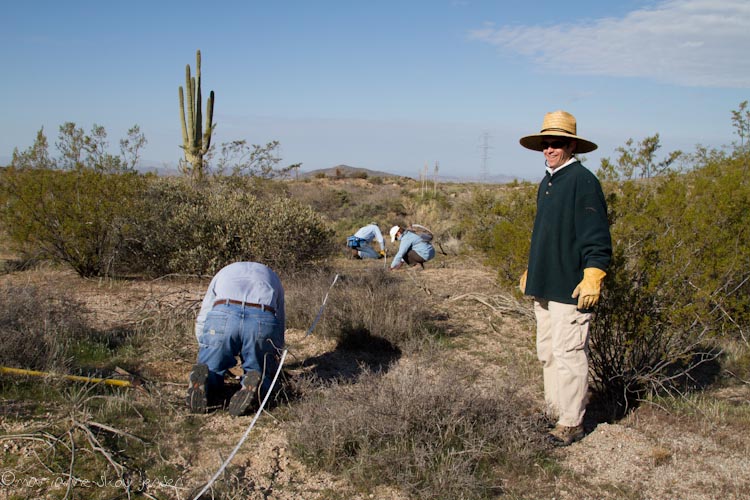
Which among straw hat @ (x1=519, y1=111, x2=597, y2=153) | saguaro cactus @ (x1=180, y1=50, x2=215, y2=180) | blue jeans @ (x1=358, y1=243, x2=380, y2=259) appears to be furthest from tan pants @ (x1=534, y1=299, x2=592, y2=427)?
saguaro cactus @ (x1=180, y1=50, x2=215, y2=180)

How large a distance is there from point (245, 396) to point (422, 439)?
3.99ft

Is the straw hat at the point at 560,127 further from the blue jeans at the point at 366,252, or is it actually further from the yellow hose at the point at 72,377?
the blue jeans at the point at 366,252

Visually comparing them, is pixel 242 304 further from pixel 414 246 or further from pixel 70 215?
pixel 414 246

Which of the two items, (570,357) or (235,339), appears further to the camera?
(235,339)

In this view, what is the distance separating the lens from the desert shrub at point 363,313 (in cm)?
593

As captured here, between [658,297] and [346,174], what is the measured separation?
123 ft

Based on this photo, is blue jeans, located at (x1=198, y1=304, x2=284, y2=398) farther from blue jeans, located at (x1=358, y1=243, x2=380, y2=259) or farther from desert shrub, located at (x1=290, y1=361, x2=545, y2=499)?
blue jeans, located at (x1=358, y1=243, x2=380, y2=259)

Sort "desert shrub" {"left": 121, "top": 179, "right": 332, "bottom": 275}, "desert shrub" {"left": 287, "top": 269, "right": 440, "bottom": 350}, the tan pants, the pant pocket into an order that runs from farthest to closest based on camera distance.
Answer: "desert shrub" {"left": 121, "top": 179, "right": 332, "bottom": 275}
"desert shrub" {"left": 287, "top": 269, "right": 440, "bottom": 350}
the pant pocket
the tan pants

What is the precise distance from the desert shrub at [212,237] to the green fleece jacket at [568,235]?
549 centimetres

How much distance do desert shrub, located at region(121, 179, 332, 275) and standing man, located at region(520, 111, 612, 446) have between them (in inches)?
215

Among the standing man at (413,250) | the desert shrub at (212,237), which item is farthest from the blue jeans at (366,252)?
the desert shrub at (212,237)

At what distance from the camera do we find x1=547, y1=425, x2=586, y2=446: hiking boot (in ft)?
12.2

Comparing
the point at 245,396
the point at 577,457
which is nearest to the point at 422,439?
the point at 577,457

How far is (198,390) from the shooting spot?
12.8 feet
